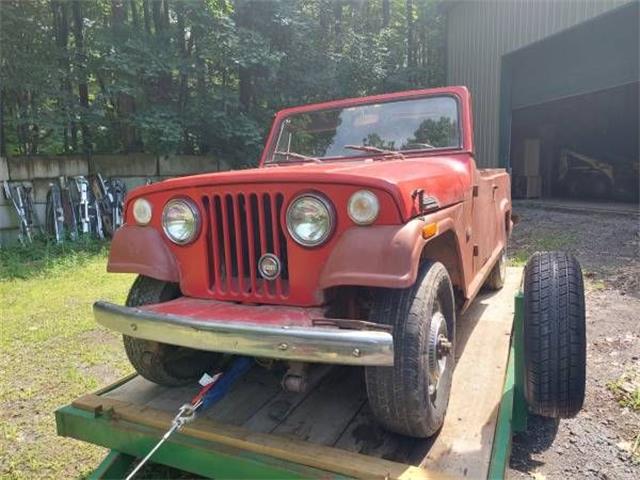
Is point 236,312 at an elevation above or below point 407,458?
above

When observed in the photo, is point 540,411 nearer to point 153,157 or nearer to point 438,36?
point 153,157

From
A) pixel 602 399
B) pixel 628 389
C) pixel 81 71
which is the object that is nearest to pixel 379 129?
pixel 602 399

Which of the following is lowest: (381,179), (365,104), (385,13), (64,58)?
(381,179)

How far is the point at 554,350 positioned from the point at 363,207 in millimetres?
1064

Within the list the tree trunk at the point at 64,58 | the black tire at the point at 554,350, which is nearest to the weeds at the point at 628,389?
the black tire at the point at 554,350

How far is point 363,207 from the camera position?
2004 millimetres

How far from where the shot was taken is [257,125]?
11148 mm

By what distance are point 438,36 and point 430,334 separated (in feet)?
51.5

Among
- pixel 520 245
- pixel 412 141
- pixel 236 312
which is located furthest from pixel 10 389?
pixel 520 245

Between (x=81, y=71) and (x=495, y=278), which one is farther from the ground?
(x=81, y=71)

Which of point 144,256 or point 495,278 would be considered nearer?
point 144,256

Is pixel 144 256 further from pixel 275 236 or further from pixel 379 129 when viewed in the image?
pixel 379 129

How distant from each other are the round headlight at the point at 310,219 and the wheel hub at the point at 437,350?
23.5 inches

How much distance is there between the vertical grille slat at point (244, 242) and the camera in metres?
2.19
